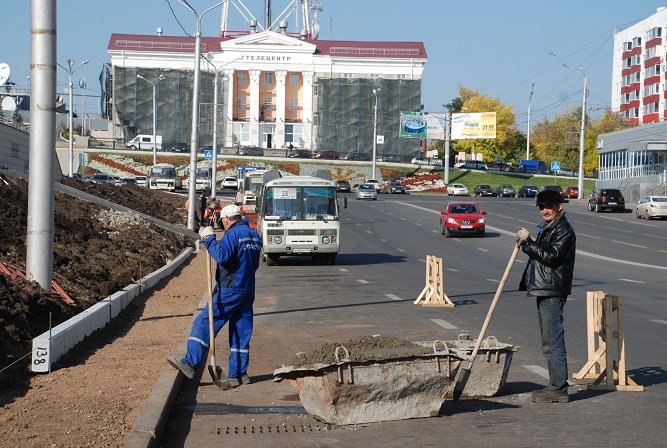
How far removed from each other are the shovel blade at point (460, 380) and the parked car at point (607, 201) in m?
66.3

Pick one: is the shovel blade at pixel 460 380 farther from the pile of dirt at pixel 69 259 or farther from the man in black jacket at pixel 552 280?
the pile of dirt at pixel 69 259

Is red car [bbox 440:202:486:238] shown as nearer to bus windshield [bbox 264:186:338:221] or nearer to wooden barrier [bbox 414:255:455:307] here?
bus windshield [bbox 264:186:338:221]

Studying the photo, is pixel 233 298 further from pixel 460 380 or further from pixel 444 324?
pixel 444 324

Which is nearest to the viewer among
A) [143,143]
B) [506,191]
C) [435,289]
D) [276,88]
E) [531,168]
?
[435,289]

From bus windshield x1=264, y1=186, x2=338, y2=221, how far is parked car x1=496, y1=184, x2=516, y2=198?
239ft

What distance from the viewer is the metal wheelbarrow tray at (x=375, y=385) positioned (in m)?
8.41

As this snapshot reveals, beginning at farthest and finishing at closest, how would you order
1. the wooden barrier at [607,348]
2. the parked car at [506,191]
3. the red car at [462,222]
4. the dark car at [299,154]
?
the dark car at [299,154], the parked car at [506,191], the red car at [462,222], the wooden barrier at [607,348]

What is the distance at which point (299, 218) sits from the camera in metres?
31.4

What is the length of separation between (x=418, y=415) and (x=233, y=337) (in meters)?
2.52

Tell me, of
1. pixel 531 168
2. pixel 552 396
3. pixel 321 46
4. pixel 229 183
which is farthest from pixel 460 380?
pixel 321 46

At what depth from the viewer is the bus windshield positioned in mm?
31375

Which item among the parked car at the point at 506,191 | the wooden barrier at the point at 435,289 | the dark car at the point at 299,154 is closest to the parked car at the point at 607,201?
the parked car at the point at 506,191

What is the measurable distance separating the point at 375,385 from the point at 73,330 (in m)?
5.13

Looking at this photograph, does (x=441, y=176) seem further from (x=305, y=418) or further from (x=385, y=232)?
(x=305, y=418)
